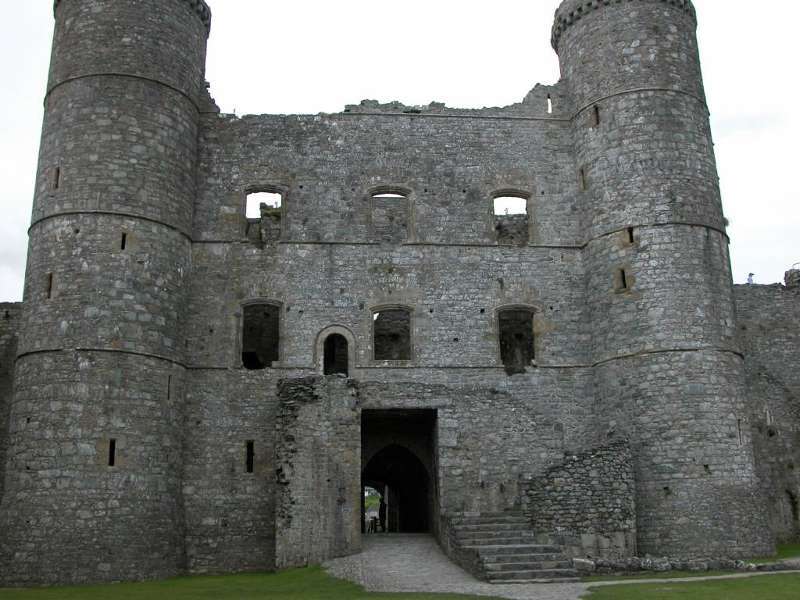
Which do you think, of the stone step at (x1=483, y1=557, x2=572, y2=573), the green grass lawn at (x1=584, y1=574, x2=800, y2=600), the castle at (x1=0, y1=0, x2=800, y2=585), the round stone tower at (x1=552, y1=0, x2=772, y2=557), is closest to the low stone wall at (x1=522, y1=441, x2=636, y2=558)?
the castle at (x1=0, y1=0, x2=800, y2=585)

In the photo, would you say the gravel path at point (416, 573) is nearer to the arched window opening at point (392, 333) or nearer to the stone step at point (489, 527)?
the stone step at point (489, 527)

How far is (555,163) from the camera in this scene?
2495cm

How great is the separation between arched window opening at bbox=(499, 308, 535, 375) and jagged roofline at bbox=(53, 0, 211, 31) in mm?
12202

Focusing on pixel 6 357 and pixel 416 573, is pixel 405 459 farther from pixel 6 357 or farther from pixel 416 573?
pixel 6 357

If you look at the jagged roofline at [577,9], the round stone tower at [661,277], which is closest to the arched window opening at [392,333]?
the round stone tower at [661,277]

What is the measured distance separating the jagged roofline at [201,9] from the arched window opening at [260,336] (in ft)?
27.5

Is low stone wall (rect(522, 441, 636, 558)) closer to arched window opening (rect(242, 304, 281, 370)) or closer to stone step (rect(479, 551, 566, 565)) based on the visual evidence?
stone step (rect(479, 551, 566, 565))

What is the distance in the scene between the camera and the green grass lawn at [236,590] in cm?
1500

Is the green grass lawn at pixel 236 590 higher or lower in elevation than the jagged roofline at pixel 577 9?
lower

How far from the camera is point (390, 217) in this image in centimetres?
2552

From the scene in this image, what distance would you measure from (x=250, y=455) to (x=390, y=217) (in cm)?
816

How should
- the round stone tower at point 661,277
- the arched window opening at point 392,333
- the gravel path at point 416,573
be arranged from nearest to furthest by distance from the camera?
the gravel path at point 416,573 < the round stone tower at point 661,277 < the arched window opening at point 392,333

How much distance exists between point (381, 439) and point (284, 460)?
450cm

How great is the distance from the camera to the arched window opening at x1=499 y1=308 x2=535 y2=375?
26172 millimetres
